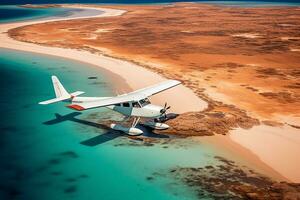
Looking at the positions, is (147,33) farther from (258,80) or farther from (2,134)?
(2,134)

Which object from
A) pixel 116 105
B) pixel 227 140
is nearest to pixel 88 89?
pixel 116 105

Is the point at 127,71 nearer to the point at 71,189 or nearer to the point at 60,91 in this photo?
the point at 60,91

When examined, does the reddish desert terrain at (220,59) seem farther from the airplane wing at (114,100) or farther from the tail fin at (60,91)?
the tail fin at (60,91)

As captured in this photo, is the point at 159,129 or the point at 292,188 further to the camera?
the point at 159,129

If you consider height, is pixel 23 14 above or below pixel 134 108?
above

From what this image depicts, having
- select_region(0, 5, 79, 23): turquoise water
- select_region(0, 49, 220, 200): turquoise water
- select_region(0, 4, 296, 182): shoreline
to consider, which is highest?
select_region(0, 5, 79, 23): turquoise water

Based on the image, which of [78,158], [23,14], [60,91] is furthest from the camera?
[23,14]

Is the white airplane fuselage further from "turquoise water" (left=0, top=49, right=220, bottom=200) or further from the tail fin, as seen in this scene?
the tail fin

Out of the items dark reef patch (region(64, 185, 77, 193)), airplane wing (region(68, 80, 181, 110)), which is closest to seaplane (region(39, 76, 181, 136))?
airplane wing (region(68, 80, 181, 110))

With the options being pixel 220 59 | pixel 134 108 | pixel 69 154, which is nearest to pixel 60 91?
pixel 134 108
